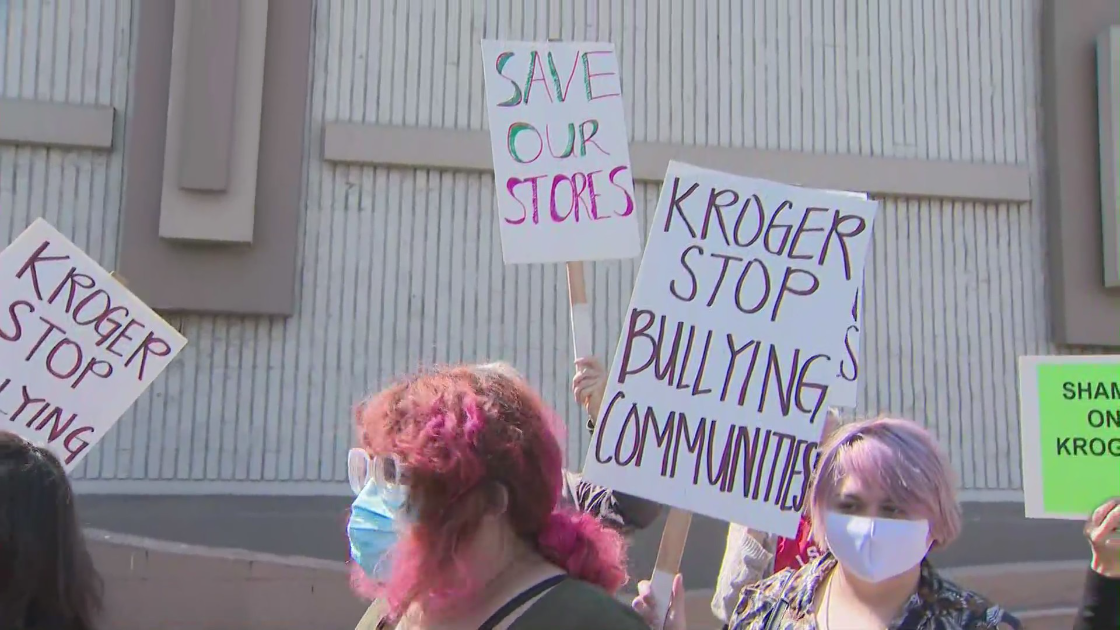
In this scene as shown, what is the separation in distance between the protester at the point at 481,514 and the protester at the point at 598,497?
3.36ft

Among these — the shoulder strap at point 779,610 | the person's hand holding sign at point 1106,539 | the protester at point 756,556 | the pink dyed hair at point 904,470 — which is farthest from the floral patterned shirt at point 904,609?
the protester at point 756,556

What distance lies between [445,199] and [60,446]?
4.39m

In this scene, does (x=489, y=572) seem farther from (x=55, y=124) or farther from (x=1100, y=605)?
(x=55, y=124)

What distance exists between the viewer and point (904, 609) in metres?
2.28

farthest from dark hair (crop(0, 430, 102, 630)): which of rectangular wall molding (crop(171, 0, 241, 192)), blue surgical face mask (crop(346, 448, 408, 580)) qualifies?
rectangular wall molding (crop(171, 0, 241, 192))

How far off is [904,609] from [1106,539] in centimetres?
51

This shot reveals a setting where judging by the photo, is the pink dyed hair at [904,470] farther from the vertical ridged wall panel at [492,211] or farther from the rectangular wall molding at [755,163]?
the rectangular wall molding at [755,163]

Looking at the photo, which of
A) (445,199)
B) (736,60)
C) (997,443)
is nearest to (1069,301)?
(997,443)

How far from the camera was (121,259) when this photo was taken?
23.0 feet

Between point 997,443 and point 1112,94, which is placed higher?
point 1112,94

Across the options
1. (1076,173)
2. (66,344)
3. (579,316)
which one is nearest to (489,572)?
(579,316)

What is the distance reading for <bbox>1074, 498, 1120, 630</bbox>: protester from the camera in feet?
7.43

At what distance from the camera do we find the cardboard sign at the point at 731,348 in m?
2.68

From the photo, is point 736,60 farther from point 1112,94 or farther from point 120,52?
point 120,52
